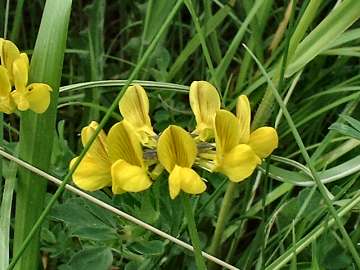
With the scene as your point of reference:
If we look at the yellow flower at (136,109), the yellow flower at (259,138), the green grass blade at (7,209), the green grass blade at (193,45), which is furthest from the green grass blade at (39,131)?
the green grass blade at (193,45)

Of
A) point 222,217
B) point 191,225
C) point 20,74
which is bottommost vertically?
point 222,217

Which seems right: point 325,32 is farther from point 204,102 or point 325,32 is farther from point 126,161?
point 126,161

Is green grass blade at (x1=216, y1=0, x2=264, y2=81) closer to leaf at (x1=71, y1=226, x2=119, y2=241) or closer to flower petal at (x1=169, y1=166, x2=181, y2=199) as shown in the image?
leaf at (x1=71, y1=226, x2=119, y2=241)

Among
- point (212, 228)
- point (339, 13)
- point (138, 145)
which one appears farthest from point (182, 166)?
point (212, 228)

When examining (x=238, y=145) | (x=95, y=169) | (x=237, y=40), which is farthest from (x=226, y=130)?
(x=237, y=40)

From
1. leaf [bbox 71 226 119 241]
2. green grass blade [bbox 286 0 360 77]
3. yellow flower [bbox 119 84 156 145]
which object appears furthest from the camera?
green grass blade [bbox 286 0 360 77]

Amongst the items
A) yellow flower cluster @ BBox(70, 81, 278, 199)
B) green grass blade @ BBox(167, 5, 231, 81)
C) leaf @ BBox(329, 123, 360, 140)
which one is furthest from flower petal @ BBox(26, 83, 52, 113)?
green grass blade @ BBox(167, 5, 231, 81)
